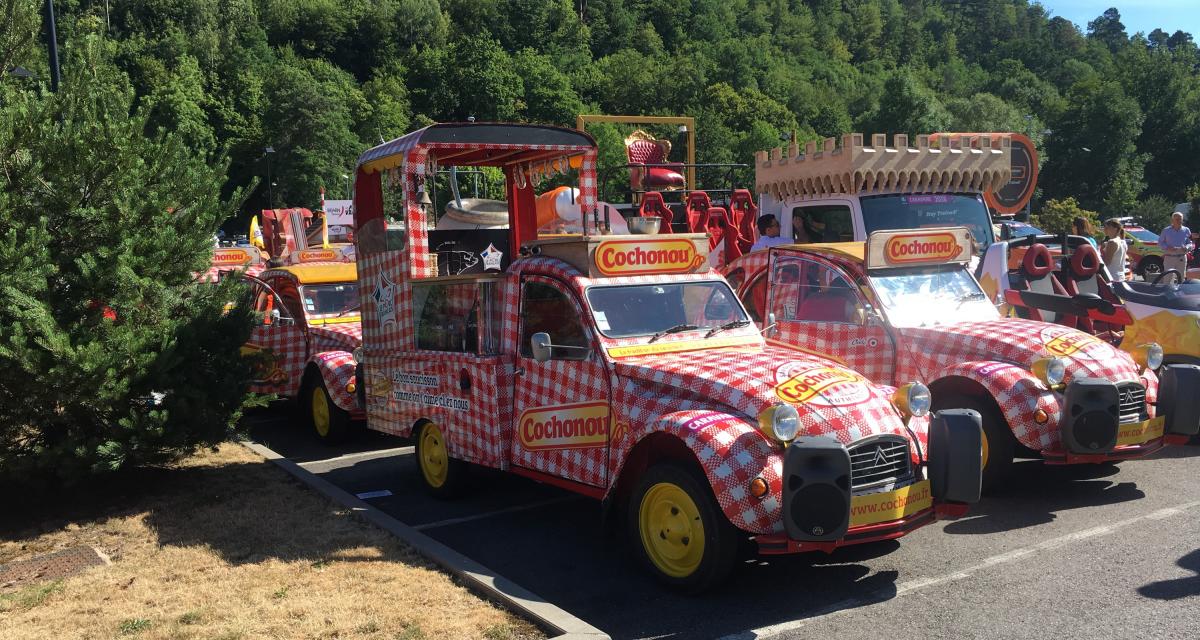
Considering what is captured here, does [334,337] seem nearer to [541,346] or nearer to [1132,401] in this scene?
[541,346]

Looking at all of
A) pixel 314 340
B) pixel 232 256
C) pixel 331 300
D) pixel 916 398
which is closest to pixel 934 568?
pixel 916 398

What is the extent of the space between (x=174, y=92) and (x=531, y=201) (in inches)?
3014

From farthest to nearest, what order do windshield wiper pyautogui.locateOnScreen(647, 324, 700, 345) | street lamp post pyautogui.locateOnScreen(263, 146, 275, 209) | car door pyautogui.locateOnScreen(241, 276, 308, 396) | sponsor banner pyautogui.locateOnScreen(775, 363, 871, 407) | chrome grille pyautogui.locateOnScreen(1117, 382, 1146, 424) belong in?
street lamp post pyautogui.locateOnScreen(263, 146, 275, 209) → car door pyautogui.locateOnScreen(241, 276, 308, 396) → chrome grille pyautogui.locateOnScreen(1117, 382, 1146, 424) → windshield wiper pyautogui.locateOnScreen(647, 324, 700, 345) → sponsor banner pyautogui.locateOnScreen(775, 363, 871, 407)

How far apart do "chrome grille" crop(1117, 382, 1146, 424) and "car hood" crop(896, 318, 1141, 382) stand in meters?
0.06

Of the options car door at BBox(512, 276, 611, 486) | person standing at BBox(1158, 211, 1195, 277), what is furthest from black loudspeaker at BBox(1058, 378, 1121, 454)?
person standing at BBox(1158, 211, 1195, 277)

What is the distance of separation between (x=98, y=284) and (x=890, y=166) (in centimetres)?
802

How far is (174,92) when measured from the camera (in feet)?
251

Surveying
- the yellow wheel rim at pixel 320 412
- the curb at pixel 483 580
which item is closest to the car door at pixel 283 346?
the yellow wheel rim at pixel 320 412

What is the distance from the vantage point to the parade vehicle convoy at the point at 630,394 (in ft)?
16.2

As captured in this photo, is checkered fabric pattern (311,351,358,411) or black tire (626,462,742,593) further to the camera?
checkered fabric pattern (311,351,358,411)

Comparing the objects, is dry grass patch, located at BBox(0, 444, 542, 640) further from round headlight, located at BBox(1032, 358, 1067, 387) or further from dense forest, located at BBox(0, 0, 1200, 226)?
dense forest, located at BBox(0, 0, 1200, 226)

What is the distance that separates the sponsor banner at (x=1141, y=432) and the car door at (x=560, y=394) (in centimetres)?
365

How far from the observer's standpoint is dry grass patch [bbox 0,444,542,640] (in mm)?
4949

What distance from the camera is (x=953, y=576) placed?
548cm
